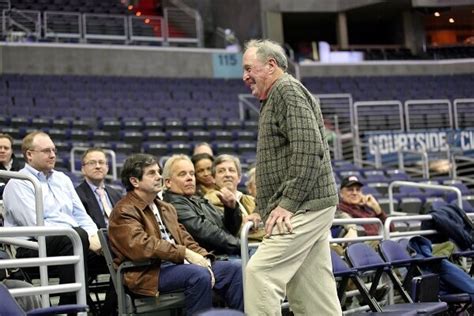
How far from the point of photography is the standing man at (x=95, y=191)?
5.66 meters

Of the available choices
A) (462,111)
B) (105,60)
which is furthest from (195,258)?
(105,60)

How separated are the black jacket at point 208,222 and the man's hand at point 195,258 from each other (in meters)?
0.50

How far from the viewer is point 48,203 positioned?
16.8 feet

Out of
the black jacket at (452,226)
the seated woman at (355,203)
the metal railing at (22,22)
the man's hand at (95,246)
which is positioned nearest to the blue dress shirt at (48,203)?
the man's hand at (95,246)

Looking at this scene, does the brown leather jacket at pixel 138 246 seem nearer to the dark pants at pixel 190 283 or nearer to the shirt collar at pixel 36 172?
the dark pants at pixel 190 283

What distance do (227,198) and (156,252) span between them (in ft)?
2.94

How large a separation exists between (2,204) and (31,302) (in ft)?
3.42

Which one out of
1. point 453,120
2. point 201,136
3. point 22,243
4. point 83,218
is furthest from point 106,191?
point 453,120

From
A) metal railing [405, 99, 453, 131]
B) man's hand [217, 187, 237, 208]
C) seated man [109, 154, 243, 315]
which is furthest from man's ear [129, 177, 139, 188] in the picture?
metal railing [405, 99, 453, 131]

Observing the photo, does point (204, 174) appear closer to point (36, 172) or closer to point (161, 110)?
point (36, 172)

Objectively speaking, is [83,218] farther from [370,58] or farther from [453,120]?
[370,58]

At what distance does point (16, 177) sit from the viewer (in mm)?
4430

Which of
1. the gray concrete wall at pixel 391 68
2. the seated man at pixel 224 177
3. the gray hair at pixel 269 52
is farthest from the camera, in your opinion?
the gray concrete wall at pixel 391 68

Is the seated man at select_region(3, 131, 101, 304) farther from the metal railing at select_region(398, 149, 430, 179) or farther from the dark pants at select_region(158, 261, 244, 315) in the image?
the metal railing at select_region(398, 149, 430, 179)
